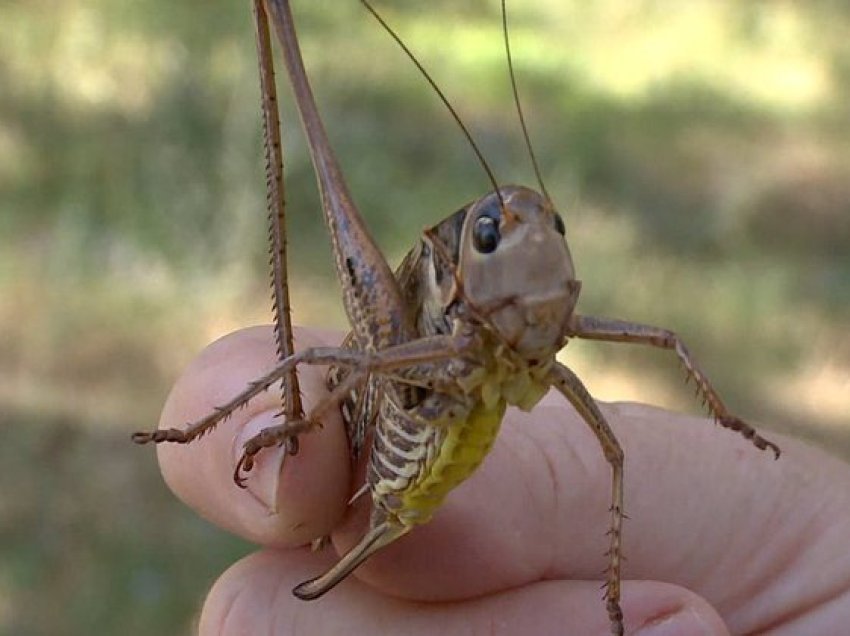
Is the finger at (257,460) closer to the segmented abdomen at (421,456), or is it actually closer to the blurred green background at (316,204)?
the segmented abdomen at (421,456)

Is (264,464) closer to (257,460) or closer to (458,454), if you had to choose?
(257,460)

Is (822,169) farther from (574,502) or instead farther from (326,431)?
(326,431)

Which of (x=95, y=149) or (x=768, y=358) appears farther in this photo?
(x=95, y=149)

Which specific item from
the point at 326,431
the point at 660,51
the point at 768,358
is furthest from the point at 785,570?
the point at 660,51

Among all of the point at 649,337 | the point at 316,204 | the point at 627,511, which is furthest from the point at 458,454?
the point at 316,204

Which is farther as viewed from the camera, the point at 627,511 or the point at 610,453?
the point at 627,511

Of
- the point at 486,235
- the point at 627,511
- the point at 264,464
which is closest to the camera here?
the point at 486,235

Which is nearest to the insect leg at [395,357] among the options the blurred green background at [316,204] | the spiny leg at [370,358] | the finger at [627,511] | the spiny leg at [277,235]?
the spiny leg at [370,358]
